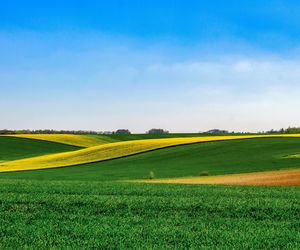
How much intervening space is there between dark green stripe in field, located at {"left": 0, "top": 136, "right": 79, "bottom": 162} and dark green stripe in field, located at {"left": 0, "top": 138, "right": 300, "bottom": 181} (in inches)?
1163

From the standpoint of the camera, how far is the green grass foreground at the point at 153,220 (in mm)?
9594

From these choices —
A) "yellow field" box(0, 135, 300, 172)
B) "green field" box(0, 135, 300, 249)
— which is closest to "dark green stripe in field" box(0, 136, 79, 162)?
"yellow field" box(0, 135, 300, 172)

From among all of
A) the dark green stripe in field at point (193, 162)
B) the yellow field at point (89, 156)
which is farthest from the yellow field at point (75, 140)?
the dark green stripe in field at point (193, 162)

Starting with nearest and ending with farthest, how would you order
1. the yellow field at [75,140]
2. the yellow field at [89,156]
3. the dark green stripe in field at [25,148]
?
the yellow field at [89,156] < the dark green stripe in field at [25,148] < the yellow field at [75,140]

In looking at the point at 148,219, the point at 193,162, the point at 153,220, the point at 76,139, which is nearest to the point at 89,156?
the point at 193,162

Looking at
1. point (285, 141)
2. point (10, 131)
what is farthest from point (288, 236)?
point (10, 131)

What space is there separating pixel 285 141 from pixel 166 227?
44533 millimetres

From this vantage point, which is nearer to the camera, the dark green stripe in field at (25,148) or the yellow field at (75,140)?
the dark green stripe in field at (25,148)

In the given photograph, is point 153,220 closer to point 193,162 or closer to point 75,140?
point 193,162

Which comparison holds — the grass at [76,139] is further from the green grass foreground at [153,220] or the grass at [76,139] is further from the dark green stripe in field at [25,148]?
the green grass foreground at [153,220]

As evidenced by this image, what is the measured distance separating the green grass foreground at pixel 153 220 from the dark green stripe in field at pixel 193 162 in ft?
54.5

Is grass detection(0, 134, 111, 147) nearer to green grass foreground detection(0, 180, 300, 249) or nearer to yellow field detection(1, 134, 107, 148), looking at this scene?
yellow field detection(1, 134, 107, 148)

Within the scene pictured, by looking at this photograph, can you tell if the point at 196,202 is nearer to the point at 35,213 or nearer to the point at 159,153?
the point at 35,213

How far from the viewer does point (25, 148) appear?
80562mm
